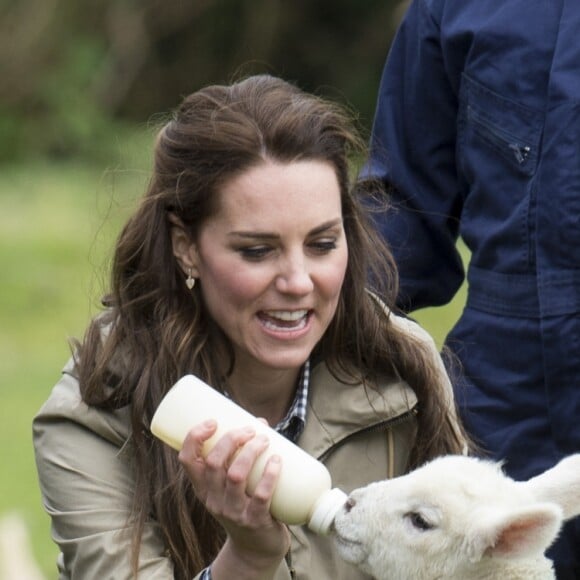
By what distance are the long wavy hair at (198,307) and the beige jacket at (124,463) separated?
1.6 inches

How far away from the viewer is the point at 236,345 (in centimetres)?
373

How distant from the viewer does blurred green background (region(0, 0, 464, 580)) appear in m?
11.5

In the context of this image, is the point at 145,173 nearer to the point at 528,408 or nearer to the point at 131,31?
the point at 528,408

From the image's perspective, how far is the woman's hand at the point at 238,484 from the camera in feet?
10.2

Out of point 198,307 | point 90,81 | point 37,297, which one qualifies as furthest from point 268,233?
point 90,81

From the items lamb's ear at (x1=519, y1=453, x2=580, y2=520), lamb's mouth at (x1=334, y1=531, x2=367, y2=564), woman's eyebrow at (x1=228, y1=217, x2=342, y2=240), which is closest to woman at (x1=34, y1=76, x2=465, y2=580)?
woman's eyebrow at (x1=228, y1=217, x2=342, y2=240)

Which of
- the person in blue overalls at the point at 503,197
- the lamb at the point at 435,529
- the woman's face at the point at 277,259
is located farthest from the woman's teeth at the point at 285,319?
the person in blue overalls at the point at 503,197

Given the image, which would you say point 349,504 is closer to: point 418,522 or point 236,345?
point 418,522

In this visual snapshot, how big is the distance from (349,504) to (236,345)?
59cm

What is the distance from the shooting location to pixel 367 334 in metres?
3.82

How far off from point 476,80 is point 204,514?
3.99 ft

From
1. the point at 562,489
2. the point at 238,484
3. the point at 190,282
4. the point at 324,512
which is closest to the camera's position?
the point at 238,484

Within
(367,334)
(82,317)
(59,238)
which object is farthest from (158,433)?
(59,238)

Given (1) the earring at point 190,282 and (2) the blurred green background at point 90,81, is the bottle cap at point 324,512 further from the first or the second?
(2) the blurred green background at point 90,81
